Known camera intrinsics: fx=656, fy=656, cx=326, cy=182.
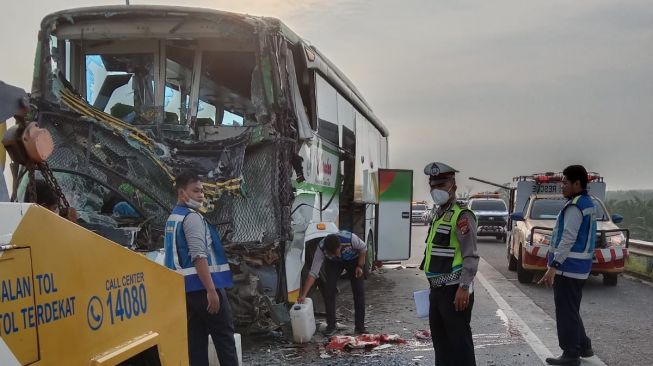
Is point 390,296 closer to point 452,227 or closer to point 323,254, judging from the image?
point 323,254

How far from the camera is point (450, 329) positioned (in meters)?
5.05

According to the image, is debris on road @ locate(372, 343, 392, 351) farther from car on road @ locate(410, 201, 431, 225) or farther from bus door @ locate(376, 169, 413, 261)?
car on road @ locate(410, 201, 431, 225)

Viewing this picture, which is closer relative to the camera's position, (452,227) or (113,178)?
(452,227)

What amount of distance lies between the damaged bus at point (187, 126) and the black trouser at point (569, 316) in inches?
111

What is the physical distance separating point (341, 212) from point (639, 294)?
5.23 metres

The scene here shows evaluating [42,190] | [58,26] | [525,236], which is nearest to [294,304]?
[42,190]

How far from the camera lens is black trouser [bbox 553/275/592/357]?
20.3 ft

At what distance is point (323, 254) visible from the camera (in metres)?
7.73

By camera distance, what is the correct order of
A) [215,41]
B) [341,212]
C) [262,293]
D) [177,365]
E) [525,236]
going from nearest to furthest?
[177,365] → [262,293] → [215,41] → [341,212] → [525,236]

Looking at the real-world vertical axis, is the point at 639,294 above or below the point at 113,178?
below

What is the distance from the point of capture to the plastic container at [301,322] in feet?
23.3

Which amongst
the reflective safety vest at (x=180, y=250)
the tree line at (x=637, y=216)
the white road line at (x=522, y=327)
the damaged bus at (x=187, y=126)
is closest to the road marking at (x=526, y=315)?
the white road line at (x=522, y=327)

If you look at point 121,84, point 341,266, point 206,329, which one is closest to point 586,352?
point 341,266

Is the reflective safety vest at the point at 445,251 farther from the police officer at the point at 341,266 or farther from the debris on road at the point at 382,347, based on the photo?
the police officer at the point at 341,266
